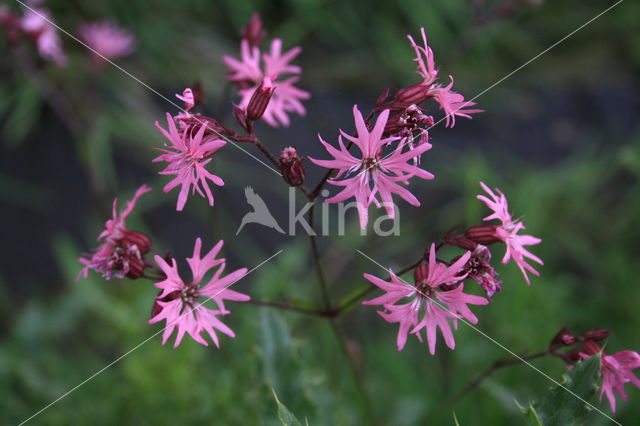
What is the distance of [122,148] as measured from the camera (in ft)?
8.18

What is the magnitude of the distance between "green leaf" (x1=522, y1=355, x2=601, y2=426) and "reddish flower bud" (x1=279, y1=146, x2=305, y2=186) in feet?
1.61

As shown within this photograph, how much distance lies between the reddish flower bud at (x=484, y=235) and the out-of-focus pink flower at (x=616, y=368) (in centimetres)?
24

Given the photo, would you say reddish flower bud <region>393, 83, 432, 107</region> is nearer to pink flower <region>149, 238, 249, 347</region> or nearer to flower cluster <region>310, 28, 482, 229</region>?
flower cluster <region>310, 28, 482, 229</region>

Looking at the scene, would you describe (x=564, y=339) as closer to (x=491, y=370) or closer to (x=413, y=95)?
(x=491, y=370)

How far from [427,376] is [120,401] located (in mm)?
903

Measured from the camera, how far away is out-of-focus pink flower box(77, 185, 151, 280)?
3.33 feet

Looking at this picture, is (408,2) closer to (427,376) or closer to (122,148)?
(122,148)

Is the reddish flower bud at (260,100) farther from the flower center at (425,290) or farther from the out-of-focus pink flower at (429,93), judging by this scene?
the flower center at (425,290)

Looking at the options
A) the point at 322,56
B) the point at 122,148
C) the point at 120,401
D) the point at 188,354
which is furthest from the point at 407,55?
the point at 120,401

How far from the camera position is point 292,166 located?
3.08 ft

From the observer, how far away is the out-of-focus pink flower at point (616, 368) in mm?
956

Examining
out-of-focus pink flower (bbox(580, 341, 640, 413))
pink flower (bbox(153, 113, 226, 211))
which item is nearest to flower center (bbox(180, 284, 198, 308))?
pink flower (bbox(153, 113, 226, 211))

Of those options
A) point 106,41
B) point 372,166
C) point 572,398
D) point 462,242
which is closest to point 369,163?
point 372,166

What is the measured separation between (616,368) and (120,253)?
2.78ft
